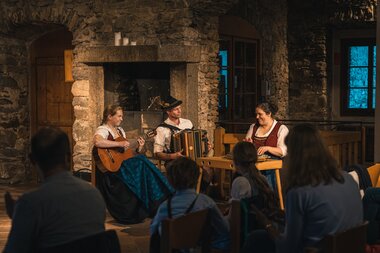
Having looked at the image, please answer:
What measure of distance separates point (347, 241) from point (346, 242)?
0.01 m

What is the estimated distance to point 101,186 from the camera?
6.98 metres

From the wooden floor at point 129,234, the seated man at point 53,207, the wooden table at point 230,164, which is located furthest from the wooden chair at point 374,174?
the seated man at point 53,207

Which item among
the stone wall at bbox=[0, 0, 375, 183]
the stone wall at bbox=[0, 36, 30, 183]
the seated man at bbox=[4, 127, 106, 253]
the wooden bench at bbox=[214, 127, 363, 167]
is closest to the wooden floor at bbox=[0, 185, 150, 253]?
the wooden bench at bbox=[214, 127, 363, 167]

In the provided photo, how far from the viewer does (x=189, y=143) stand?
7.00m

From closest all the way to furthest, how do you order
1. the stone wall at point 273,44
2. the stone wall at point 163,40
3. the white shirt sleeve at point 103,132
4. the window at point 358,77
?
the white shirt sleeve at point 103,132 < the stone wall at point 163,40 < the stone wall at point 273,44 < the window at point 358,77

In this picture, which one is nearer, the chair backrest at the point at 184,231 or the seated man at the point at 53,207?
the seated man at the point at 53,207

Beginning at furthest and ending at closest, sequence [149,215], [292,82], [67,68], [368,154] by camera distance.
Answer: [292,82] → [368,154] → [67,68] → [149,215]

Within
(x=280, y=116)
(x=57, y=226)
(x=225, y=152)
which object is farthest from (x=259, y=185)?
(x=280, y=116)

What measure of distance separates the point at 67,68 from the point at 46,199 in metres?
6.96

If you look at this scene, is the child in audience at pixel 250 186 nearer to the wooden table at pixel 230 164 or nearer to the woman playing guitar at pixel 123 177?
the wooden table at pixel 230 164

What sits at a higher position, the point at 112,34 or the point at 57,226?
the point at 112,34

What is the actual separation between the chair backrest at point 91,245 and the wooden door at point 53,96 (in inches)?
271

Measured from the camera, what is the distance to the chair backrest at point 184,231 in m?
3.55

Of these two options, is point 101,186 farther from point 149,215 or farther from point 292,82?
point 292,82
